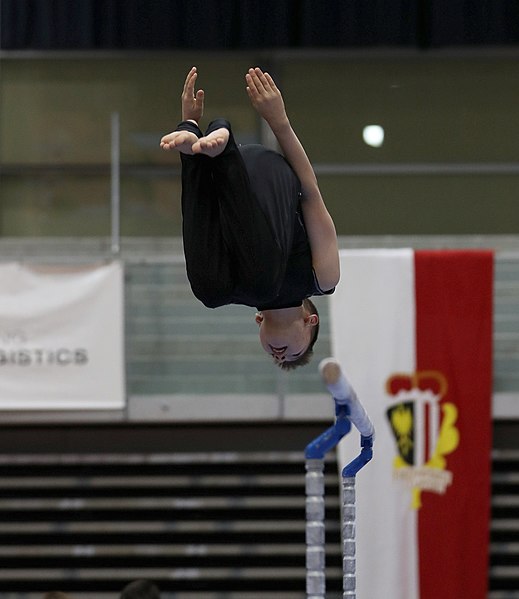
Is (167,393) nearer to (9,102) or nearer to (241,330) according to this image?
(241,330)

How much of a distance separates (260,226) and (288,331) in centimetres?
40

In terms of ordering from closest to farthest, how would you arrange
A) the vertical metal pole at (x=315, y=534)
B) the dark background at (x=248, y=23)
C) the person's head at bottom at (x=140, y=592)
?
the vertical metal pole at (x=315, y=534) → the person's head at bottom at (x=140, y=592) → the dark background at (x=248, y=23)

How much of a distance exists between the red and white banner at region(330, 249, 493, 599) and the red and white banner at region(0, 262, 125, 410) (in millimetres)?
1542

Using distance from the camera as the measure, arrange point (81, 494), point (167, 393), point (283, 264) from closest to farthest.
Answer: point (283, 264), point (167, 393), point (81, 494)

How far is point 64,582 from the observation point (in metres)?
9.59

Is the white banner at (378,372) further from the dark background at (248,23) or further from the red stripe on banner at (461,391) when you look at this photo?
the dark background at (248,23)

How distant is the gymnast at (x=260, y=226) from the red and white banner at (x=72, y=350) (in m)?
4.58

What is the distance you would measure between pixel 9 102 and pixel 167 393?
331 cm

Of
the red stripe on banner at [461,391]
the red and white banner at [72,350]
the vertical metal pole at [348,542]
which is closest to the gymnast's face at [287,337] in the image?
the vertical metal pole at [348,542]

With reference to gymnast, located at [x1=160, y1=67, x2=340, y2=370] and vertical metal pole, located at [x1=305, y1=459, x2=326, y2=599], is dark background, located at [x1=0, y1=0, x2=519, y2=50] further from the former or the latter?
gymnast, located at [x1=160, y1=67, x2=340, y2=370]

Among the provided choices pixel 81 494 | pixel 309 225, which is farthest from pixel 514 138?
pixel 309 225

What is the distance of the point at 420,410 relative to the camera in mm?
8695

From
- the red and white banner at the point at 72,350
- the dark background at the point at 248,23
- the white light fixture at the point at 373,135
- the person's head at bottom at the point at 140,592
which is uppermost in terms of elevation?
the dark background at the point at 248,23

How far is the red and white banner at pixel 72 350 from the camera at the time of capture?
29.3 ft
